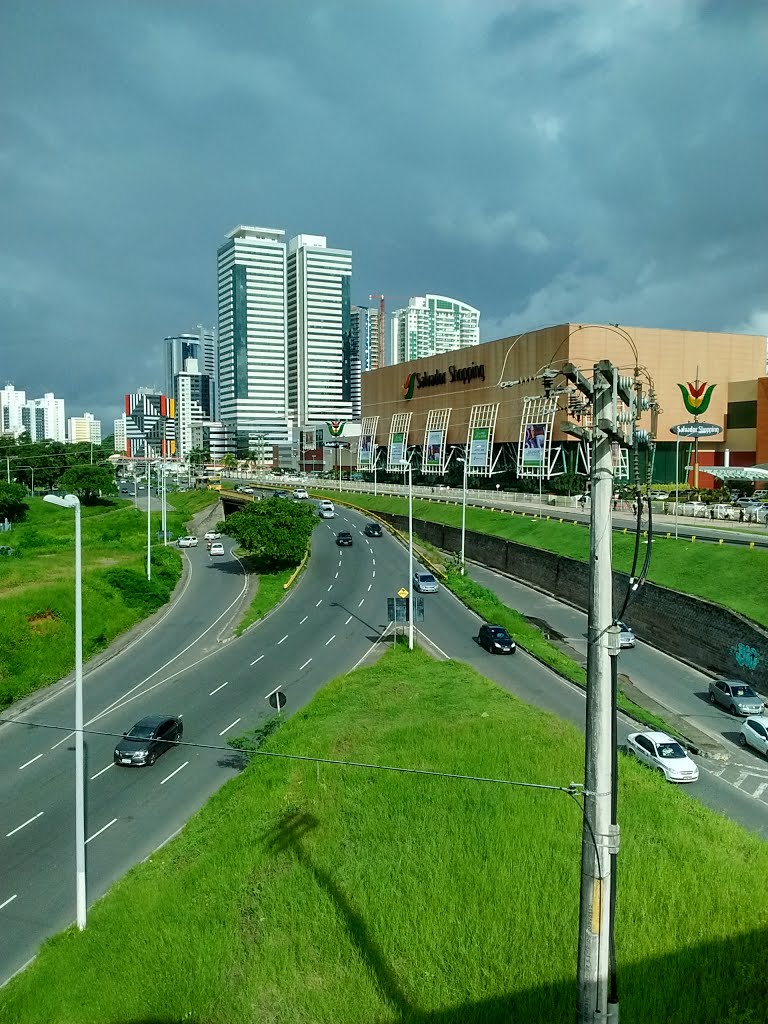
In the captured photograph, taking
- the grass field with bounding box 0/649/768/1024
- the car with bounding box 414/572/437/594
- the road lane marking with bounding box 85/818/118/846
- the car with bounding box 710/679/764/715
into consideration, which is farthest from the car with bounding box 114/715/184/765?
the car with bounding box 414/572/437/594

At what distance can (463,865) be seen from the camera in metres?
14.3

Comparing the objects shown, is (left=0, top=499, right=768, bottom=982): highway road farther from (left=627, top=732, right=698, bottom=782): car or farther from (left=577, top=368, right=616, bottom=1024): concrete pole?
(left=577, top=368, right=616, bottom=1024): concrete pole

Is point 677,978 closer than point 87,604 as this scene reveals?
Yes

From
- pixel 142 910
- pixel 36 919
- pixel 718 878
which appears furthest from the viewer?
pixel 36 919

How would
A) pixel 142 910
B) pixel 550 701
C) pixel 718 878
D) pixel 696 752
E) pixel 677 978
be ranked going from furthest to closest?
pixel 550 701, pixel 696 752, pixel 142 910, pixel 718 878, pixel 677 978

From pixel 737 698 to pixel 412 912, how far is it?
22.2 metres

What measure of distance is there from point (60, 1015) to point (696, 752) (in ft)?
70.0

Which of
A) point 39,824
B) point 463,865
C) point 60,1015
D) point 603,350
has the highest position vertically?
point 603,350

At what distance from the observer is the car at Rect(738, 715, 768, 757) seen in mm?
25703

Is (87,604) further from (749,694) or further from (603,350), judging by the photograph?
(603,350)

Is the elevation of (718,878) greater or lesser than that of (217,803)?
greater

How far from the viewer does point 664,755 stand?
2275cm

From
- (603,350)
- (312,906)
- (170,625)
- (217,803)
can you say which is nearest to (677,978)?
(312,906)

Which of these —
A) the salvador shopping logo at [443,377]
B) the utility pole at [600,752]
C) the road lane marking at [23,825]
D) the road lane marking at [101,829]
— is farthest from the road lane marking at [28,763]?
the salvador shopping logo at [443,377]
